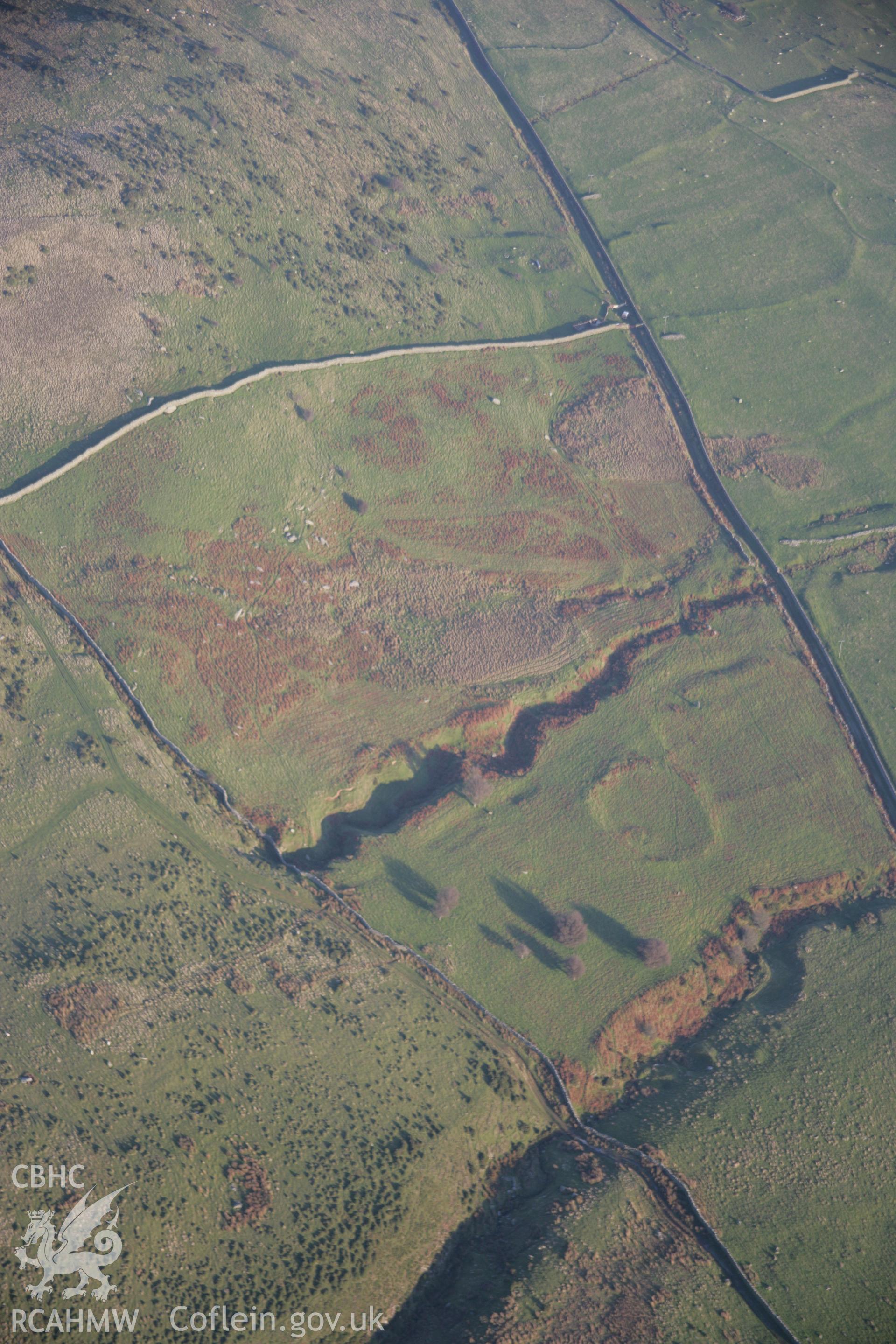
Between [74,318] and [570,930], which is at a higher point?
[74,318]

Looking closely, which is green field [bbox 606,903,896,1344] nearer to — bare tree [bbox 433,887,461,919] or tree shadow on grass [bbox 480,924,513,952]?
tree shadow on grass [bbox 480,924,513,952]

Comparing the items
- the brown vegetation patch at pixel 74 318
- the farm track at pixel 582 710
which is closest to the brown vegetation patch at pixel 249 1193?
the farm track at pixel 582 710

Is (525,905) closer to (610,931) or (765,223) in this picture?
(610,931)

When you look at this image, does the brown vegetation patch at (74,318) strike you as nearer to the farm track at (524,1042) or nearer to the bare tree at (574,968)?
the farm track at (524,1042)

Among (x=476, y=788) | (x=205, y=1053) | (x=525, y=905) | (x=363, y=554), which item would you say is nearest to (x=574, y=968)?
(x=525, y=905)

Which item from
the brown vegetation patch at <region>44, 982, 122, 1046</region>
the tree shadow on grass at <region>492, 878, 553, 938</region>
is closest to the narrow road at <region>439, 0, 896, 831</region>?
the tree shadow on grass at <region>492, 878, 553, 938</region>
